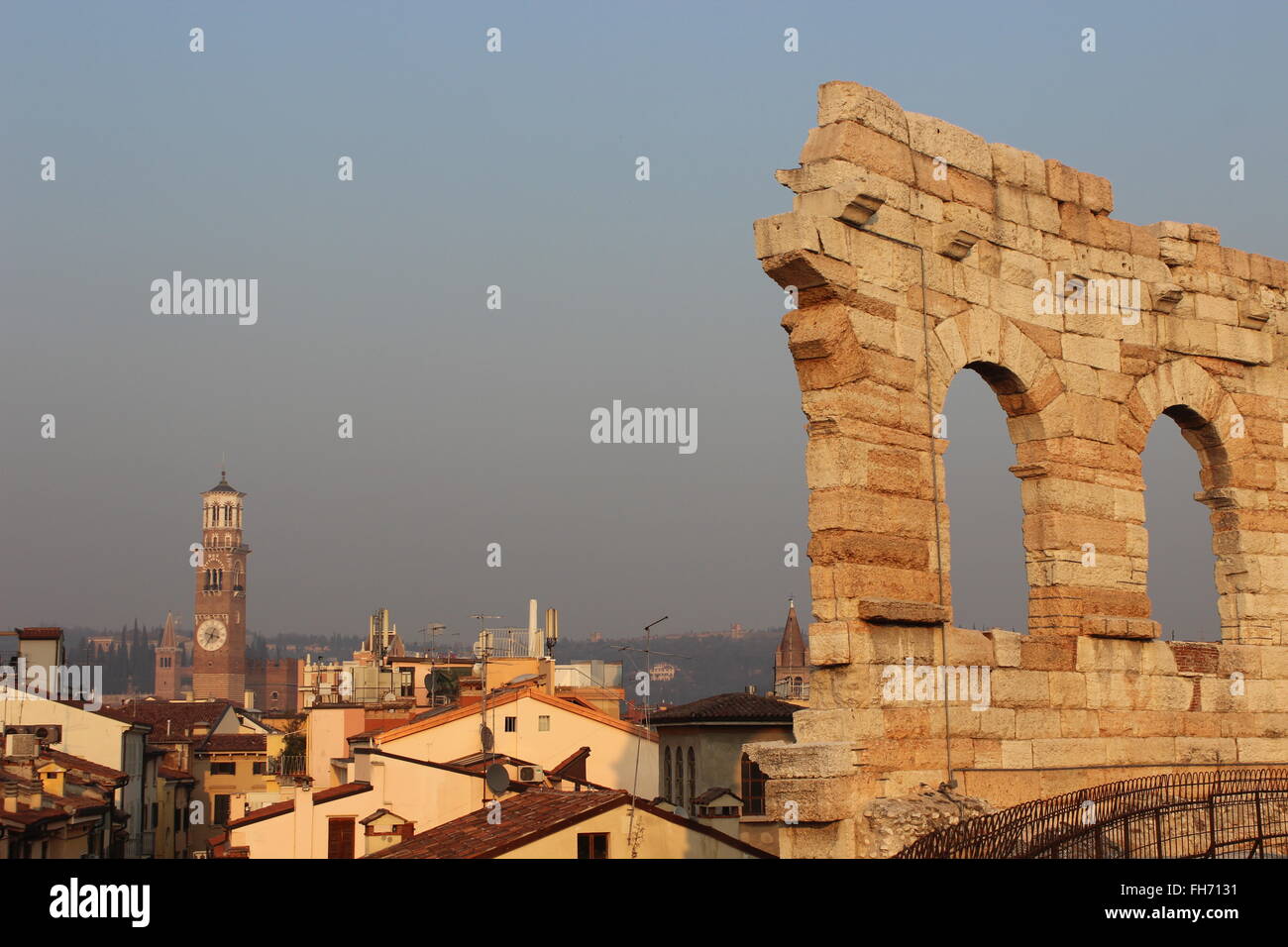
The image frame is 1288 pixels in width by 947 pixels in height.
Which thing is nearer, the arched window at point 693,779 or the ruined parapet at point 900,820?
the ruined parapet at point 900,820

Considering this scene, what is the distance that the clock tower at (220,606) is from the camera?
181625 mm

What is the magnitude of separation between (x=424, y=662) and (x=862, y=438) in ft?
130

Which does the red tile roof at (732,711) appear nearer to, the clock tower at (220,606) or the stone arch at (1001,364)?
the stone arch at (1001,364)

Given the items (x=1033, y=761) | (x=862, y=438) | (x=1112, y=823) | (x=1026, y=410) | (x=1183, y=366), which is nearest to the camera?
(x=1112, y=823)

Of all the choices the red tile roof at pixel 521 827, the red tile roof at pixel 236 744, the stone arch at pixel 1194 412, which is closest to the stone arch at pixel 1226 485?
the stone arch at pixel 1194 412

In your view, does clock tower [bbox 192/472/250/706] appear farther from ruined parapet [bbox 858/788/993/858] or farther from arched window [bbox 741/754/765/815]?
ruined parapet [bbox 858/788/993/858]

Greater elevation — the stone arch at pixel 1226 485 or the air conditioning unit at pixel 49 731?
the stone arch at pixel 1226 485

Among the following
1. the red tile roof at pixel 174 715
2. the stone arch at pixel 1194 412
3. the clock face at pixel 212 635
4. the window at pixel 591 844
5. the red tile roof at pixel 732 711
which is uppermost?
the stone arch at pixel 1194 412

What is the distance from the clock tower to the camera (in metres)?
182

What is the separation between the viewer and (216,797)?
5459cm

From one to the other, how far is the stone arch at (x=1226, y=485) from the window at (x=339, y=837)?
14281mm

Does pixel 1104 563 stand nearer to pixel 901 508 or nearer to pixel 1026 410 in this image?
pixel 1026 410

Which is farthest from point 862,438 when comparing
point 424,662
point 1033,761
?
point 424,662
